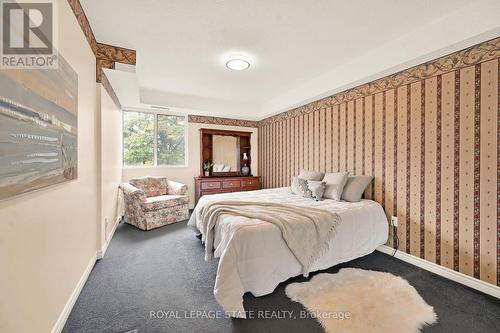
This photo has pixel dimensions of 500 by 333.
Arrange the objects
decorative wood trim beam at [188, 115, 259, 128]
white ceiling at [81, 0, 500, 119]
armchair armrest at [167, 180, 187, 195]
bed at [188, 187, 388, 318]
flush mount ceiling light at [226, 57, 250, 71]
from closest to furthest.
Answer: bed at [188, 187, 388, 318], white ceiling at [81, 0, 500, 119], flush mount ceiling light at [226, 57, 250, 71], armchair armrest at [167, 180, 187, 195], decorative wood trim beam at [188, 115, 259, 128]

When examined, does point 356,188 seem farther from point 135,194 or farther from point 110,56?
point 110,56

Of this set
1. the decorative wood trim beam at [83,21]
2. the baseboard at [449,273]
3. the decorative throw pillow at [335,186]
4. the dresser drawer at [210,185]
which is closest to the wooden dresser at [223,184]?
the dresser drawer at [210,185]

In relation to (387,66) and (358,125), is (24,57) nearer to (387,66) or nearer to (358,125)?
(387,66)

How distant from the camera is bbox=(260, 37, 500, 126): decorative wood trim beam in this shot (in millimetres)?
2057

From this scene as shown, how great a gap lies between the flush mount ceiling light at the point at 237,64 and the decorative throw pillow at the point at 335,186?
2.07 m

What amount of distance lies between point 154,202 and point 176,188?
694mm

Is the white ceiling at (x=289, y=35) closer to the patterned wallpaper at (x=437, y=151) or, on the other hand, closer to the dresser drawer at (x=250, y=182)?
the patterned wallpaper at (x=437, y=151)

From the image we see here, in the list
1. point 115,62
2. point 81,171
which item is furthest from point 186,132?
point 81,171

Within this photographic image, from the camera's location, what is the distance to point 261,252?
193cm

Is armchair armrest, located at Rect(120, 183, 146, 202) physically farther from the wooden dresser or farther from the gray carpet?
the wooden dresser

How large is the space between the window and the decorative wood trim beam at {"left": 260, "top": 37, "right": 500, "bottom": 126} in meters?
3.27

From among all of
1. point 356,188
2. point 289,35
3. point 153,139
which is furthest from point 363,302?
point 153,139

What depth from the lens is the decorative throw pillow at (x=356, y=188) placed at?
2994 millimetres

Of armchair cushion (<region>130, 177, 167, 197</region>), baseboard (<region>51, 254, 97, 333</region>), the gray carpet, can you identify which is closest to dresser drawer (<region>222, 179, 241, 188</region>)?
armchair cushion (<region>130, 177, 167, 197</region>)
